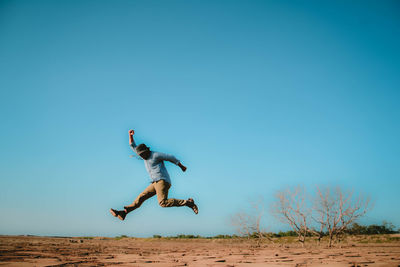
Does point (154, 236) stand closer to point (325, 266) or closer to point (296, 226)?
point (296, 226)

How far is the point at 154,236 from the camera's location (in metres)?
23.1

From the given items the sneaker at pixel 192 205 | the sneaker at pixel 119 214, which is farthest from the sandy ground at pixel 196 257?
the sneaker at pixel 192 205

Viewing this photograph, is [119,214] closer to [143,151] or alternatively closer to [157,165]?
[157,165]

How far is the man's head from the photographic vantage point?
199 inches

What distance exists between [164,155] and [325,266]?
3.35m

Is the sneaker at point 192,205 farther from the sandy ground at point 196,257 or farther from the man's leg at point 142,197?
the sandy ground at point 196,257

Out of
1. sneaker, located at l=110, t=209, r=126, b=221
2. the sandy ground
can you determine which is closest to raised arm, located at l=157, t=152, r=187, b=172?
sneaker, located at l=110, t=209, r=126, b=221

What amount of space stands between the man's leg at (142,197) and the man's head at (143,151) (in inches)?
23.9

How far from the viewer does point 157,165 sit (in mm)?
5074

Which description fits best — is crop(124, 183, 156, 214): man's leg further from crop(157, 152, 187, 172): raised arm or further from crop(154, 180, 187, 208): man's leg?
crop(157, 152, 187, 172): raised arm

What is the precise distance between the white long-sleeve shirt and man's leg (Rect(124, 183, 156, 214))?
0.24 metres

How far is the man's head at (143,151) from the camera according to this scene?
5042 mm

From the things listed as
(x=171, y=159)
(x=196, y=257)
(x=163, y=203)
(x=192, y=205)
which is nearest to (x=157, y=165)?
(x=171, y=159)

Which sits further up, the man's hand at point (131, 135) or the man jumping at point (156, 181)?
the man's hand at point (131, 135)
